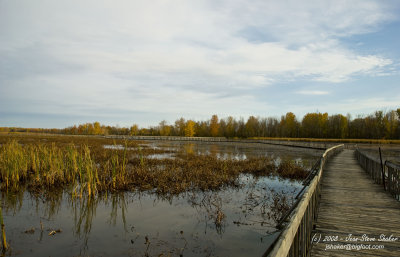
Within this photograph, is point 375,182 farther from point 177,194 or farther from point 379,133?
point 379,133

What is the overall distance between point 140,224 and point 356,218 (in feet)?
20.4

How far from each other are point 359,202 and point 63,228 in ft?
30.6

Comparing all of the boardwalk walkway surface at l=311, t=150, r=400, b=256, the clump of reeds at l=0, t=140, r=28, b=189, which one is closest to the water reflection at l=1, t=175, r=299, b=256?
the clump of reeds at l=0, t=140, r=28, b=189

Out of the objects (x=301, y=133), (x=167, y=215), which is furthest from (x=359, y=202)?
(x=301, y=133)

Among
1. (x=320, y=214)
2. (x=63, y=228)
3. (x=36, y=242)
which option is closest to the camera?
(x=36, y=242)

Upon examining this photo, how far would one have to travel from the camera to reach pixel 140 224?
A: 24.5 ft

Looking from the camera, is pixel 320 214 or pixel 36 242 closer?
Answer: pixel 36 242

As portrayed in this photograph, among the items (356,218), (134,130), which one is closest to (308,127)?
(134,130)

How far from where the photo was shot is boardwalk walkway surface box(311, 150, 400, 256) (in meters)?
4.61

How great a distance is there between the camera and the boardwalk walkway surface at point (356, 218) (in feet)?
15.1

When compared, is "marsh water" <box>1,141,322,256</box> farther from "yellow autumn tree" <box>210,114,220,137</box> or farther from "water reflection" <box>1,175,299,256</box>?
"yellow autumn tree" <box>210,114,220,137</box>

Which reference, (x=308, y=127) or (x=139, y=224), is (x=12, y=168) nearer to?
(x=139, y=224)

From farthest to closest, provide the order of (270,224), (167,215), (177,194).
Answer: (177,194), (167,215), (270,224)

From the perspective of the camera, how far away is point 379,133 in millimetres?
75125
